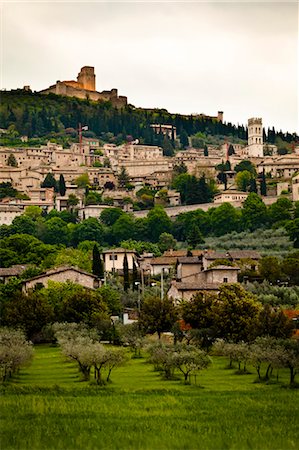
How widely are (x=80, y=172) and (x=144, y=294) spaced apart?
71.7 meters

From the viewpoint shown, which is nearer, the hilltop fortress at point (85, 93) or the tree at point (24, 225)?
the tree at point (24, 225)

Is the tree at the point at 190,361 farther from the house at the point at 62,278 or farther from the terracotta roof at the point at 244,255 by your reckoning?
the terracotta roof at the point at 244,255

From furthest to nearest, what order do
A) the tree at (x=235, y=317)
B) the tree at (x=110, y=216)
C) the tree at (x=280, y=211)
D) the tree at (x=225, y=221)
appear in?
the tree at (x=110, y=216), the tree at (x=225, y=221), the tree at (x=280, y=211), the tree at (x=235, y=317)

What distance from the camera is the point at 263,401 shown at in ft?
76.8

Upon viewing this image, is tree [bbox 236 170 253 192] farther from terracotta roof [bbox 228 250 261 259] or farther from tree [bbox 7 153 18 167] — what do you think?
terracotta roof [bbox 228 250 261 259]

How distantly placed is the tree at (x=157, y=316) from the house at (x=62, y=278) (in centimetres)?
883

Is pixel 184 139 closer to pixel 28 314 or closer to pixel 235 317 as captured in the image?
pixel 28 314

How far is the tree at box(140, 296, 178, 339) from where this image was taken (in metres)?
37.5

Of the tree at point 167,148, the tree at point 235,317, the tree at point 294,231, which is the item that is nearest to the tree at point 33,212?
the tree at point 294,231

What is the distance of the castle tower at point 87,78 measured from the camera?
17100 cm

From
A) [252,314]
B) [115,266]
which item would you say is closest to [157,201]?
[115,266]

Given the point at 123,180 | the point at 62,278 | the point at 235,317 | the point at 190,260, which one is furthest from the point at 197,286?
the point at 123,180

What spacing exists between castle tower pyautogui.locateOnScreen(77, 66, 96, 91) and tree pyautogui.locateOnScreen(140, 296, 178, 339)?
445 ft

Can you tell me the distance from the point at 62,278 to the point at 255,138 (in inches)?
3780
